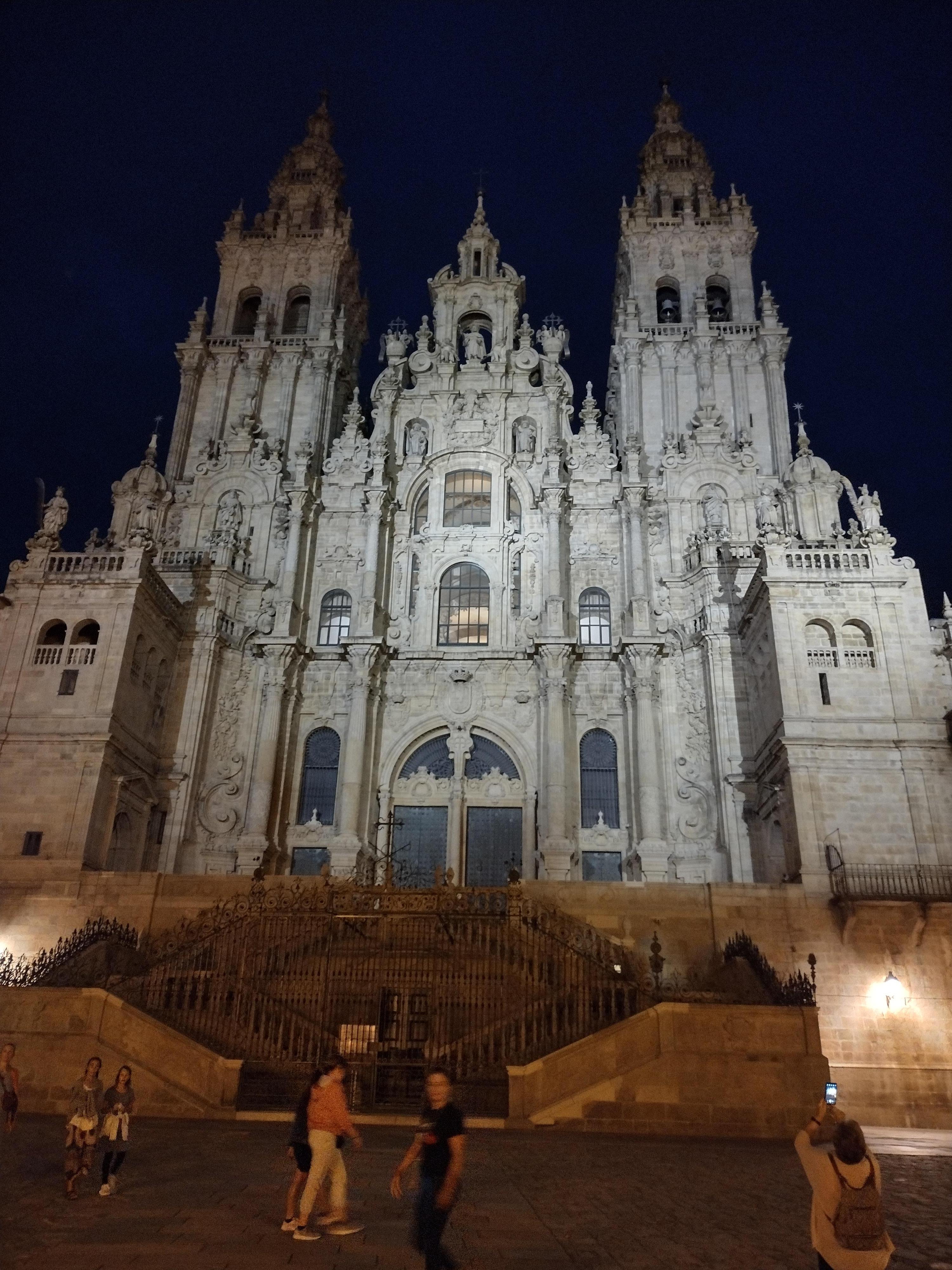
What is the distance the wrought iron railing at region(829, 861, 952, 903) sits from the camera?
69.2ft

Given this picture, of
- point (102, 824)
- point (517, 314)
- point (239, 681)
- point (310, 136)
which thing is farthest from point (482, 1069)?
point (310, 136)

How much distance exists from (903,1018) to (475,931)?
10.0m

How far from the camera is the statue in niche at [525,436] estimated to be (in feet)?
116

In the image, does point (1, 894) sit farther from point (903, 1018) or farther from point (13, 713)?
point (903, 1018)

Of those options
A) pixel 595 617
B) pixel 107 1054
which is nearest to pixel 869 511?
pixel 595 617

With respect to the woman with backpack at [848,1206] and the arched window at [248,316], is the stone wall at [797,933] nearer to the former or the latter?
the woman with backpack at [848,1206]

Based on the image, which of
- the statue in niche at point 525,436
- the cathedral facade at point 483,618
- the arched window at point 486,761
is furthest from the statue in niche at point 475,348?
the arched window at point 486,761

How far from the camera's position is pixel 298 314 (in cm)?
4112

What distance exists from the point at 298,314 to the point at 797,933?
33.8 meters

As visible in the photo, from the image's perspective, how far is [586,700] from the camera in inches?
1232

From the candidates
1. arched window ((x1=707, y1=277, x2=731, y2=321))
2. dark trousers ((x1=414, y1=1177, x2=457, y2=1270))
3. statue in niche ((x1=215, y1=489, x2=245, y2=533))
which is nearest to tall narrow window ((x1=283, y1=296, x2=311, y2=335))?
statue in niche ((x1=215, y1=489, x2=245, y2=533))

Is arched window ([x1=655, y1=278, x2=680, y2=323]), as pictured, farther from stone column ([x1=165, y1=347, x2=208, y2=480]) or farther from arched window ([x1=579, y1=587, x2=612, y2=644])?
stone column ([x1=165, y1=347, x2=208, y2=480])

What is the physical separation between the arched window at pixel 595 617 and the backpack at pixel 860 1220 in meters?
27.2

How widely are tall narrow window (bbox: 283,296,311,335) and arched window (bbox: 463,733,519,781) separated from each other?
69.2 ft
